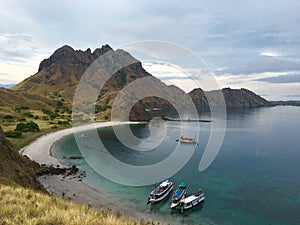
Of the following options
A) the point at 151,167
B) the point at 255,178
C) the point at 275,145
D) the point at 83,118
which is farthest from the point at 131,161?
the point at 83,118

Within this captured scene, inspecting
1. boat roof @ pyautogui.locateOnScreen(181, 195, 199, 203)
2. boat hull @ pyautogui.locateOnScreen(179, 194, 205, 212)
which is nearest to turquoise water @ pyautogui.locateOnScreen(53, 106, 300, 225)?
boat hull @ pyautogui.locateOnScreen(179, 194, 205, 212)

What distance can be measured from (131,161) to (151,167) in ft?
21.9

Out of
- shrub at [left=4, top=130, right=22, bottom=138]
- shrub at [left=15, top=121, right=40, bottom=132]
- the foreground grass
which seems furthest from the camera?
shrub at [left=15, top=121, right=40, bottom=132]

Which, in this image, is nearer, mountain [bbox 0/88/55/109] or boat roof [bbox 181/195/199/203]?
boat roof [bbox 181/195/199/203]

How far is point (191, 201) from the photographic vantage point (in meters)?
37.4

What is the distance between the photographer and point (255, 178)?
53.2 m

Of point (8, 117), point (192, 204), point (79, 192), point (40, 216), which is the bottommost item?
point (192, 204)

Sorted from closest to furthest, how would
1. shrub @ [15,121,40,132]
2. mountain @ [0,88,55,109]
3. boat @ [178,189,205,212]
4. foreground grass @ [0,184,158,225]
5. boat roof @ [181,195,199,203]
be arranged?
1. foreground grass @ [0,184,158,225]
2. boat @ [178,189,205,212]
3. boat roof @ [181,195,199,203]
4. shrub @ [15,121,40,132]
5. mountain @ [0,88,55,109]

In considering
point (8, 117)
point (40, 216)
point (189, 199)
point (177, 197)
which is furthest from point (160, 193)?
point (8, 117)

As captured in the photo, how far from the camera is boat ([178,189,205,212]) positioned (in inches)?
1438

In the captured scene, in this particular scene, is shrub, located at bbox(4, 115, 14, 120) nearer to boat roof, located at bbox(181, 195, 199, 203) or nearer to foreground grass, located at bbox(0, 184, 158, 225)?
boat roof, located at bbox(181, 195, 199, 203)

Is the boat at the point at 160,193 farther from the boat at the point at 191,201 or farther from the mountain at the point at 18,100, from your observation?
the mountain at the point at 18,100

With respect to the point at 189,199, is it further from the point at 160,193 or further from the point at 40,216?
the point at 40,216

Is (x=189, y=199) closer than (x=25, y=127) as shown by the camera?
Yes
